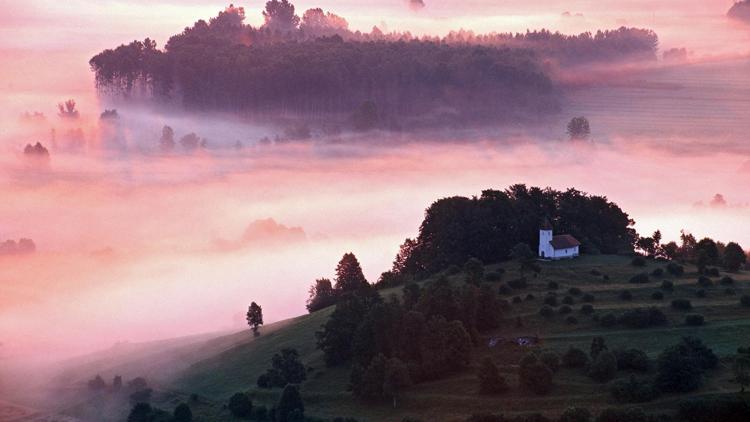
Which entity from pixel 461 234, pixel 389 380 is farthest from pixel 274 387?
pixel 461 234

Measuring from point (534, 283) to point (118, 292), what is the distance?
8855cm

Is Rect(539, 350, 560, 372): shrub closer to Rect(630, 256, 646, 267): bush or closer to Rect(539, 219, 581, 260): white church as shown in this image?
Rect(630, 256, 646, 267): bush

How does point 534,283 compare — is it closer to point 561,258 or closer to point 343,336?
point 561,258

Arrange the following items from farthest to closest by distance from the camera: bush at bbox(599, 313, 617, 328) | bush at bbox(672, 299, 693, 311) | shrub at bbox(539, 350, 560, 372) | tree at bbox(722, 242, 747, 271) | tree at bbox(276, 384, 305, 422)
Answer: tree at bbox(722, 242, 747, 271) → bush at bbox(672, 299, 693, 311) → bush at bbox(599, 313, 617, 328) → tree at bbox(276, 384, 305, 422) → shrub at bbox(539, 350, 560, 372)

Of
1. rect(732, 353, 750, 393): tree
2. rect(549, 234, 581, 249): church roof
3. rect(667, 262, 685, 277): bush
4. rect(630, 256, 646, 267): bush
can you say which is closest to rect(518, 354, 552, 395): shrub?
rect(732, 353, 750, 393): tree

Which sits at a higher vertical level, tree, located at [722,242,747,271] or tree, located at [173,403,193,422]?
tree, located at [722,242,747,271]

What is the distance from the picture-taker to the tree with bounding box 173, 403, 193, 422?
107 m

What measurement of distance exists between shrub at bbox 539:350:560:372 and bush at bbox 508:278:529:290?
2081 centimetres

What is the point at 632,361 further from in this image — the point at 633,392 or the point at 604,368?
the point at 633,392

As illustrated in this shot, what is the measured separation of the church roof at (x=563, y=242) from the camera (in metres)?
134

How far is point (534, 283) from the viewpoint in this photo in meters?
124

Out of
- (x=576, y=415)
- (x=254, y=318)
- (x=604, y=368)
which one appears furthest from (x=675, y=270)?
(x=254, y=318)

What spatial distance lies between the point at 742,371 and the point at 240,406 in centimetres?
4010

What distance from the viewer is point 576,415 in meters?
89.7
